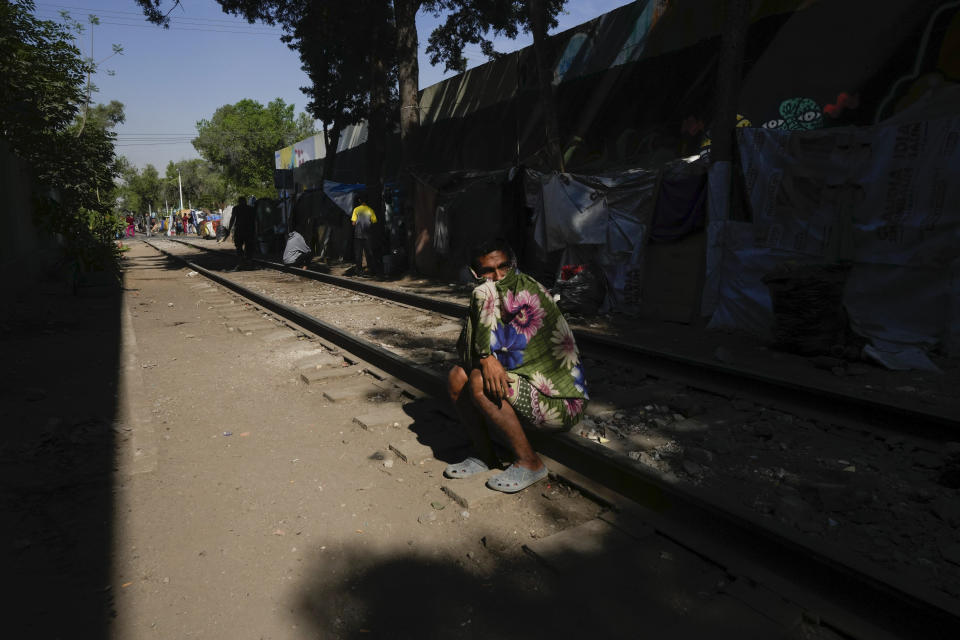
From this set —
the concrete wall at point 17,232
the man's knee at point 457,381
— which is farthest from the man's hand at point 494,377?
the concrete wall at point 17,232

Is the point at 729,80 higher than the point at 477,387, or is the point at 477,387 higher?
the point at 729,80

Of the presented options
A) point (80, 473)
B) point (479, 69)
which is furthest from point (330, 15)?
point (80, 473)

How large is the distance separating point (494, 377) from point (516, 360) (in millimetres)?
242

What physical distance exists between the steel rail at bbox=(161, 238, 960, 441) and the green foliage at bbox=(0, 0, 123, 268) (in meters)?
11.9

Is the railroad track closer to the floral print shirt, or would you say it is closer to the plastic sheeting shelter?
the floral print shirt

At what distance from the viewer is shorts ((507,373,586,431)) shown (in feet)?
10.6

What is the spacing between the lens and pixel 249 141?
212 ft

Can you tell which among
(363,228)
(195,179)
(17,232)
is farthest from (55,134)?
(195,179)

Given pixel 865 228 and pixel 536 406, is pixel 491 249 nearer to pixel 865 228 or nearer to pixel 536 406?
pixel 536 406

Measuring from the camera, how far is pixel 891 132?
248 inches

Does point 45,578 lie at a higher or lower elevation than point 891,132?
lower

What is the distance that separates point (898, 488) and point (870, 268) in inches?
157

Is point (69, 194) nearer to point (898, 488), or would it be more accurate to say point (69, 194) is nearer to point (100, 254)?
point (100, 254)

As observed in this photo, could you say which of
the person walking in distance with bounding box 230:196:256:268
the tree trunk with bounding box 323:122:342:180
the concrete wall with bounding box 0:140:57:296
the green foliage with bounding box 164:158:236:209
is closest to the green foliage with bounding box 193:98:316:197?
the green foliage with bounding box 164:158:236:209
